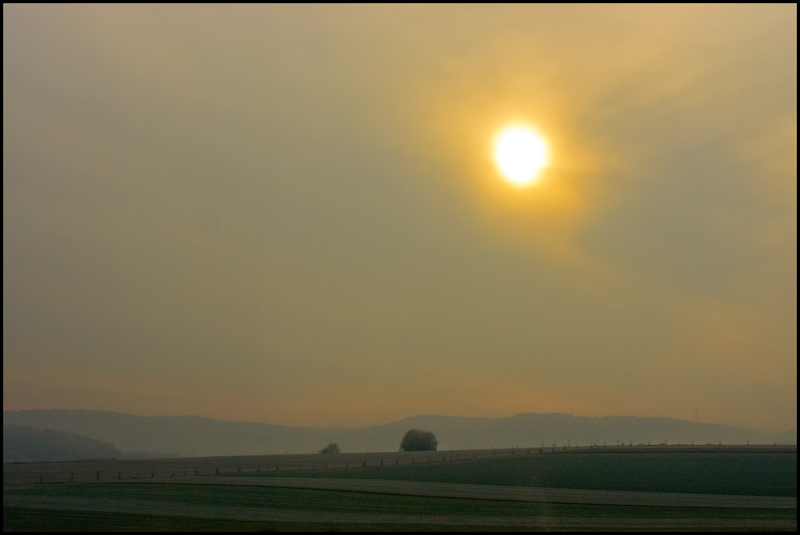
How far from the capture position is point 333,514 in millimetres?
47438

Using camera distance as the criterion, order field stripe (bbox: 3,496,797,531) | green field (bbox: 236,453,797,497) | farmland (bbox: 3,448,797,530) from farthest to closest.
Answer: green field (bbox: 236,453,797,497), farmland (bbox: 3,448,797,530), field stripe (bbox: 3,496,797,531)

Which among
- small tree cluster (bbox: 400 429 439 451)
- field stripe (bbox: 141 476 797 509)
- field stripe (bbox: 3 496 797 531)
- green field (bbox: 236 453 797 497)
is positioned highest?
small tree cluster (bbox: 400 429 439 451)

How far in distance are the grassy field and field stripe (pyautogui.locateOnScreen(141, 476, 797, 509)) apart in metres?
4.03

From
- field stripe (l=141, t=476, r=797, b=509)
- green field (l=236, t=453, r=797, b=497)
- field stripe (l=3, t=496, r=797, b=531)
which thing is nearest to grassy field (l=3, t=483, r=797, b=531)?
field stripe (l=3, t=496, r=797, b=531)

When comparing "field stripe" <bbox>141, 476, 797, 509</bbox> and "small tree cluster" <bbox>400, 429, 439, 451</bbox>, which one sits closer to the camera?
"field stripe" <bbox>141, 476, 797, 509</bbox>

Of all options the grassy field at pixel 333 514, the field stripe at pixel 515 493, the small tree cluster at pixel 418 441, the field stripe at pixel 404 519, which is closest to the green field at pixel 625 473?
the field stripe at pixel 515 493

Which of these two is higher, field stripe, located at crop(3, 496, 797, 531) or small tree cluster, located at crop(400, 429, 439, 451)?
small tree cluster, located at crop(400, 429, 439, 451)

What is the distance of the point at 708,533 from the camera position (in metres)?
39.2

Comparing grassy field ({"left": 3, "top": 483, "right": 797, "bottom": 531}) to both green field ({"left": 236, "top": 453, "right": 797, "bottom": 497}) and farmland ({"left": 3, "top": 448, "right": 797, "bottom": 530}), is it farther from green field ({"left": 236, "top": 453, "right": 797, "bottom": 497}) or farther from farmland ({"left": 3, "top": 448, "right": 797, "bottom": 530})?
green field ({"left": 236, "top": 453, "right": 797, "bottom": 497})

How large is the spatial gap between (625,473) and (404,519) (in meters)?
50.8

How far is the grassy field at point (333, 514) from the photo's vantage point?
41.5m

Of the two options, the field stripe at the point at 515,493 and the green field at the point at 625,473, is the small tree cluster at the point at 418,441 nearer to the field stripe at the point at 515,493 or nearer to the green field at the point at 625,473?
the green field at the point at 625,473

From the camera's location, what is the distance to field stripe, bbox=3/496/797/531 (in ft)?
138

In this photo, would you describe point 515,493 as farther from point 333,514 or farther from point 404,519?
point 333,514
